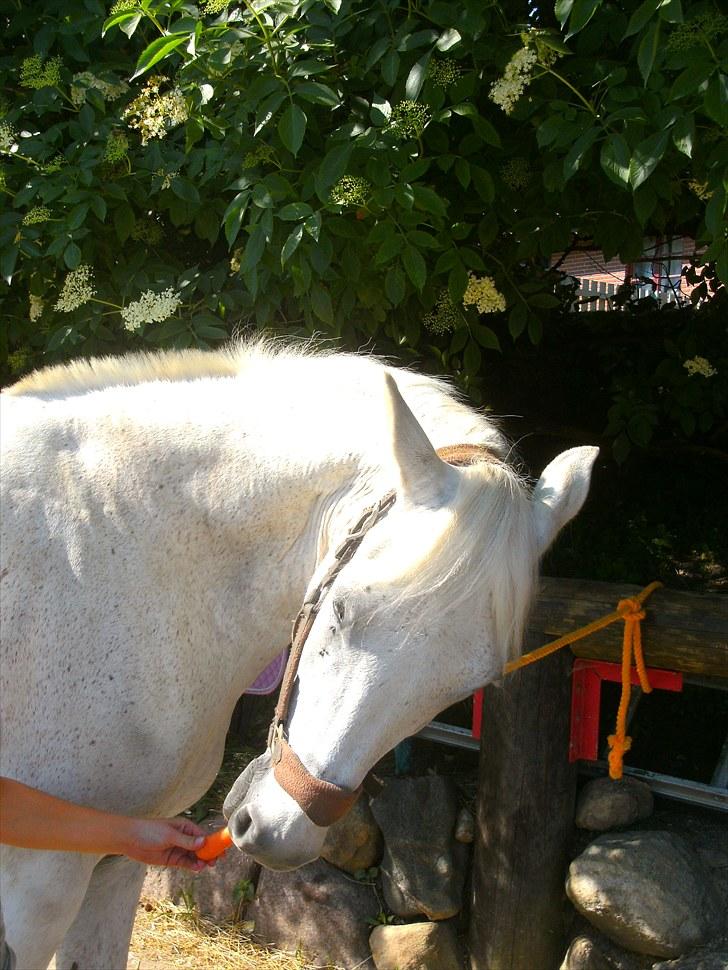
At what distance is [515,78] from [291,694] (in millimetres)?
1603

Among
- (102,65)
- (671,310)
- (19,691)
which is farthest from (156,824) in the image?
(671,310)

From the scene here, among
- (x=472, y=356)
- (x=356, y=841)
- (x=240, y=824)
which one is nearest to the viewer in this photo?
(x=240, y=824)

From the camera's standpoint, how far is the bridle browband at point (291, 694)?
145 centimetres

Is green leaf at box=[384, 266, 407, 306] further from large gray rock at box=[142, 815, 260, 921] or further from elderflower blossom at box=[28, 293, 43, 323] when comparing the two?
large gray rock at box=[142, 815, 260, 921]

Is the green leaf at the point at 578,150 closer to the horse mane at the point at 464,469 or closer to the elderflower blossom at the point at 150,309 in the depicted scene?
the horse mane at the point at 464,469

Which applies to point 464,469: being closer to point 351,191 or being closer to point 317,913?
point 351,191

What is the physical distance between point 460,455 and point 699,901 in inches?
75.6

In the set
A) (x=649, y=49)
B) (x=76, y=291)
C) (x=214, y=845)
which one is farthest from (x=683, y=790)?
(x=76, y=291)

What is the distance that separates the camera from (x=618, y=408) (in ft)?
11.0

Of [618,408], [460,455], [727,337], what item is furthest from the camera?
[727,337]

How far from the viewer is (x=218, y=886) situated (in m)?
3.47

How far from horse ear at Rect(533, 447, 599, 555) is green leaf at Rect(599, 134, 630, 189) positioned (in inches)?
26.9

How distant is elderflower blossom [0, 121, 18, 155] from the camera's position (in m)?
2.74

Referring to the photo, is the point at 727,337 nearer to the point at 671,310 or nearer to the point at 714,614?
the point at 671,310
